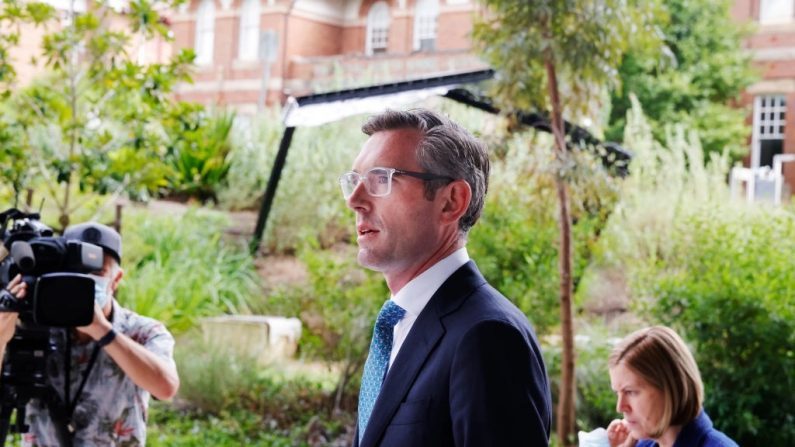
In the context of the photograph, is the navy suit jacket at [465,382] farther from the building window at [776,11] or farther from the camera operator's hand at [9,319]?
the building window at [776,11]

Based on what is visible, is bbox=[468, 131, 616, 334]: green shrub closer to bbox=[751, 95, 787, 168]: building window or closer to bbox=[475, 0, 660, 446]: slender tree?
bbox=[475, 0, 660, 446]: slender tree

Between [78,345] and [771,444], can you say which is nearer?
[78,345]

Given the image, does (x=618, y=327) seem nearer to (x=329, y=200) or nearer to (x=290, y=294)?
(x=290, y=294)

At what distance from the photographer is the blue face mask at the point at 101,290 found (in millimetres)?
3611

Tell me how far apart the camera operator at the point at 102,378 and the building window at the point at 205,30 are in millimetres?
29908

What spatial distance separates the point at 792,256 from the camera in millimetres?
7645

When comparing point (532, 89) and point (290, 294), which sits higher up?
point (532, 89)

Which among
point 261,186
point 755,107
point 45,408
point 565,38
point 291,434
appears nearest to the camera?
point 45,408

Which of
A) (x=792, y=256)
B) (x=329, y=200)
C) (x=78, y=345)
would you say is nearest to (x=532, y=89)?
(x=792, y=256)

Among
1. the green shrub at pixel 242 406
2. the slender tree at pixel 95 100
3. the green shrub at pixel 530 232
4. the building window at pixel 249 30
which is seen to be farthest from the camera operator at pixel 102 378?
the building window at pixel 249 30

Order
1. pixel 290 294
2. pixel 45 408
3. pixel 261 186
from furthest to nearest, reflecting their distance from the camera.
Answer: pixel 261 186 < pixel 290 294 < pixel 45 408

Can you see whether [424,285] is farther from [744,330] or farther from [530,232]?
[530,232]

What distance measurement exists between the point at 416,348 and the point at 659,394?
61.3 inches

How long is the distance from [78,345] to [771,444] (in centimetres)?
532
